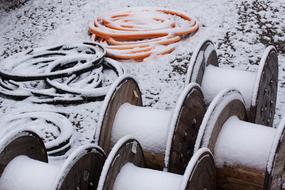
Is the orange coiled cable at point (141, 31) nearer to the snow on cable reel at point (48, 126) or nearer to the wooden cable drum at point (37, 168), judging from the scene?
the snow on cable reel at point (48, 126)

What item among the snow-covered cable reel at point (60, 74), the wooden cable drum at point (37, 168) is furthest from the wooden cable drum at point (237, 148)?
the snow-covered cable reel at point (60, 74)

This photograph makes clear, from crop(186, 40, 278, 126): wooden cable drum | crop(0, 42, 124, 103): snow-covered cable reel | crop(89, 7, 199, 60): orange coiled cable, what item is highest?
crop(186, 40, 278, 126): wooden cable drum

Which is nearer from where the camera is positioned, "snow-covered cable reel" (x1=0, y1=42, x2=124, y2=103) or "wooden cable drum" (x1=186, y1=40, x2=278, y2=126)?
"wooden cable drum" (x1=186, y1=40, x2=278, y2=126)

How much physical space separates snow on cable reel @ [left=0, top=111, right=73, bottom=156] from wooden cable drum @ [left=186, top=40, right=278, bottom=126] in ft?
4.86

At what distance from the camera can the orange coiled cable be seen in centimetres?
592

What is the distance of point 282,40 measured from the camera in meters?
5.85

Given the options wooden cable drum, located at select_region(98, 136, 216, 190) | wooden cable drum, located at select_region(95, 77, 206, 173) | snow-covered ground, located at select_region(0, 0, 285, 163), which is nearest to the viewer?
wooden cable drum, located at select_region(98, 136, 216, 190)

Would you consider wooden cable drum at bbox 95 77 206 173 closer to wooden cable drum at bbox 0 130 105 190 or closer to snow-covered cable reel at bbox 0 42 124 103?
wooden cable drum at bbox 0 130 105 190

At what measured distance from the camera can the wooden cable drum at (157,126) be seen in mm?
2883

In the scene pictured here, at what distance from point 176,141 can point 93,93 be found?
89.6 inches

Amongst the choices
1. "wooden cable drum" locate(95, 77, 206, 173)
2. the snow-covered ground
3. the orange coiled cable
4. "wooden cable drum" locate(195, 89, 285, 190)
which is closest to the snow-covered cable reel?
the snow-covered ground

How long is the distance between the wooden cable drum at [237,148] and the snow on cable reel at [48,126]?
71.1 inches

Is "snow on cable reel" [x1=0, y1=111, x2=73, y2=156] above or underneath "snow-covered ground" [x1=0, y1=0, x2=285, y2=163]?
underneath

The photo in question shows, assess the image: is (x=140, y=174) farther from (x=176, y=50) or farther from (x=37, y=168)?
(x=176, y=50)
